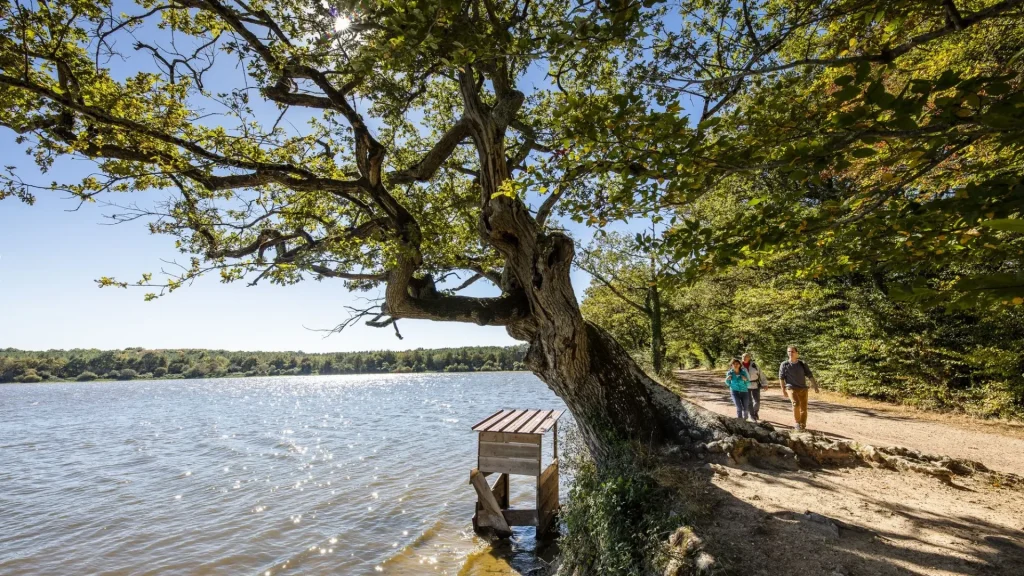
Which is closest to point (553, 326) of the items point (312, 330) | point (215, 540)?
point (312, 330)

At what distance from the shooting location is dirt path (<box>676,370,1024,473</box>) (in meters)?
8.09

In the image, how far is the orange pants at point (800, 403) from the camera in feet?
30.6

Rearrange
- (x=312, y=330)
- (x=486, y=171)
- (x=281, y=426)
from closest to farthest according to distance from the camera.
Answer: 1. (x=486, y=171)
2. (x=312, y=330)
3. (x=281, y=426)

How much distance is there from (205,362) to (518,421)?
138471 millimetres

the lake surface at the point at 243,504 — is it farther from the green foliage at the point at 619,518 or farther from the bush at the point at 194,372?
the bush at the point at 194,372

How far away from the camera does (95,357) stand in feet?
365

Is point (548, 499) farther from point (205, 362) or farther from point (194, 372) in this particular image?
point (205, 362)

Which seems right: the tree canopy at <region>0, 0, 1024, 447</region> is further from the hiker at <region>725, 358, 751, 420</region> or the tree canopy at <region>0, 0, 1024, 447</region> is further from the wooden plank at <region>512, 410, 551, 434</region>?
the hiker at <region>725, 358, 751, 420</region>

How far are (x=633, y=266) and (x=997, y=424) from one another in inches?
566

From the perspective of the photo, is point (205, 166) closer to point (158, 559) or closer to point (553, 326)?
point (553, 326)

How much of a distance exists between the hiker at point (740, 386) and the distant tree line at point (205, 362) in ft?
279

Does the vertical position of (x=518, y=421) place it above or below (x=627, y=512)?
above

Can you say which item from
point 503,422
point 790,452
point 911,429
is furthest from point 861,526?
point 911,429

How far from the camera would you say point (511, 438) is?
8.27m
